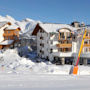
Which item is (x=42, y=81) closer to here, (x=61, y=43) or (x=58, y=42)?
(x=61, y=43)

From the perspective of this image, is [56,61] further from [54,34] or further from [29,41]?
[29,41]

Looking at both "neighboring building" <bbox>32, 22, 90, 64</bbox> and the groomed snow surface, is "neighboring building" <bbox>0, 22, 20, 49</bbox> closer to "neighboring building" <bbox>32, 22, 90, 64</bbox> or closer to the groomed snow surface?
"neighboring building" <bbox>32, 22, 90, 64</bbox>

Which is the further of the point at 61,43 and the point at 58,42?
the point at 58,42

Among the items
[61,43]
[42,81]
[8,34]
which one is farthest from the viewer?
[8,34]

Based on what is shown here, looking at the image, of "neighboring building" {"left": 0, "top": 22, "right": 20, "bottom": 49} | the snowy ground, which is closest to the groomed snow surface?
the snowy ground

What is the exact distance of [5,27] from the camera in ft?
130

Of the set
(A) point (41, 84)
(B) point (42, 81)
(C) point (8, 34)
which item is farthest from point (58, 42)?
(A) point (41, 84)

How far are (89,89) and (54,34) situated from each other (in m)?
25.6

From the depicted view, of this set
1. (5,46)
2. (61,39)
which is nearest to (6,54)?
(5,46)

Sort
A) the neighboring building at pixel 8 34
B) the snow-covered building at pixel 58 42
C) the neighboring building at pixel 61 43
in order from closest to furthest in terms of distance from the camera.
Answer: the neighboring building at pixel 61 43, the snow-covered building at pixel 58 42, the neighboring building at pixel 8 34

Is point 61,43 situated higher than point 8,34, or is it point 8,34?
point 8,34

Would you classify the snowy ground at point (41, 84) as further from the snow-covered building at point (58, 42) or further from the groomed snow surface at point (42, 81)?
the snow-covered building at point (58, 42)

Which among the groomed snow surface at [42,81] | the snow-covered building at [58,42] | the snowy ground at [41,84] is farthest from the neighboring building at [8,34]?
the snowy ground at [41,84]

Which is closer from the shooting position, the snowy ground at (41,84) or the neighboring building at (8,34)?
the snowy ground at (41,84)
